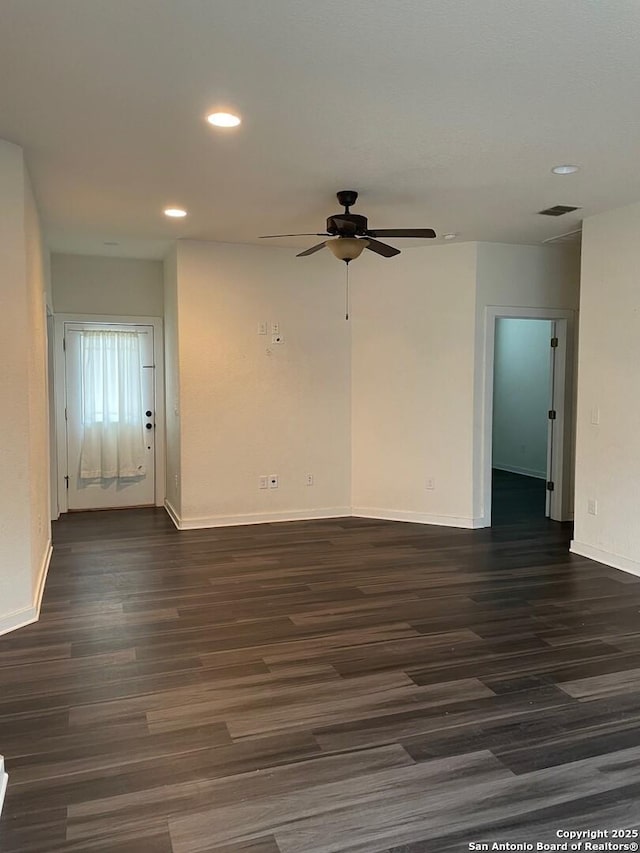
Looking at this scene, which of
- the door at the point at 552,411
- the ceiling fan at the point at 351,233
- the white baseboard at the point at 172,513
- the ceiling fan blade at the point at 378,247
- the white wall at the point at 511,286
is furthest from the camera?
the door at the point at 552,411

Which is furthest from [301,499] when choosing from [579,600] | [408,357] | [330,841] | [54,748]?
[330,841]

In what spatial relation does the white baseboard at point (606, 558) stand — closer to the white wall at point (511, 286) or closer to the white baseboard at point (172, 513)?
the white wall at point (511, 286)

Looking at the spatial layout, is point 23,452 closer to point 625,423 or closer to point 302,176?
point 302,176

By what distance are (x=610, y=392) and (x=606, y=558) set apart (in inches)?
51.7

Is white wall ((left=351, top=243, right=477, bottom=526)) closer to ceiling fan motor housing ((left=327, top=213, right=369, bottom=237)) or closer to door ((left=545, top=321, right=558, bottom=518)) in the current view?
door ((left=545, top=321, right=558, bottom=518))

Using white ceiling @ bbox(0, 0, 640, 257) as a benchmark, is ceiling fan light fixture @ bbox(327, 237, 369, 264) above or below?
below

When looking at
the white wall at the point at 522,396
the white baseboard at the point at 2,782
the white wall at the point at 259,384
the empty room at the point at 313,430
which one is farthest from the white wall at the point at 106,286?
the white baseboard at the point at 2,782

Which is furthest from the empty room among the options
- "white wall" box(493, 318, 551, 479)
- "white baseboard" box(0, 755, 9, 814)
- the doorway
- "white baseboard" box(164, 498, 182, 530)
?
"white wall" box(493, 318, 551, 479)

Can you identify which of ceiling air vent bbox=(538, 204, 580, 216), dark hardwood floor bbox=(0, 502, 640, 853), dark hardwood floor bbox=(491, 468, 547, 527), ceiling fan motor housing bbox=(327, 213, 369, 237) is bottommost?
dark hardwood floor bbox=(0, 502, 640, 853)

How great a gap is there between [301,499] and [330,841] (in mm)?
4487

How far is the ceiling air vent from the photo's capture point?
468 centimetres

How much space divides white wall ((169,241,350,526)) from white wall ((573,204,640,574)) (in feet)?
7.66

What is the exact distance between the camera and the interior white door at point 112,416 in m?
6.79

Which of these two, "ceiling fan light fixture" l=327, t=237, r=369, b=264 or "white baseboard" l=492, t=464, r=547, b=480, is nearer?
"ceiling fan light fixture" l=327, t=237, r=369, b=264
